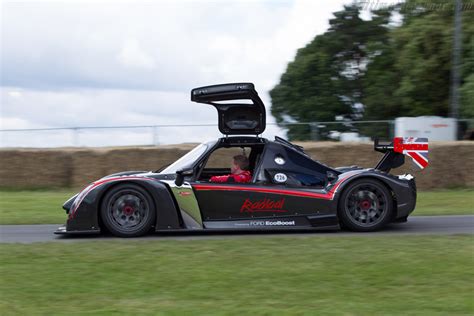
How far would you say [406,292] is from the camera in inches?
228

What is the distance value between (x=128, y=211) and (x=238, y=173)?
162 centimetres

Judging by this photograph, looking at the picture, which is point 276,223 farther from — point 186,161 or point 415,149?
point 415,149

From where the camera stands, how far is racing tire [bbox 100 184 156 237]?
9234 mm

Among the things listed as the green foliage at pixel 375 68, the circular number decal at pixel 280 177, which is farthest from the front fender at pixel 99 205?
the green foliage at pixel 375 68

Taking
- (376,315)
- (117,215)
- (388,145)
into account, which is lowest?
(376,315)

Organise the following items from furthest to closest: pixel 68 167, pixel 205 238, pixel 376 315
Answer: pixel 68 167
pixel 205 238
pixel 376 315

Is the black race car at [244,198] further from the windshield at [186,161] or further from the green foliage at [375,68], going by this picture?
the green foliage at [375,68]

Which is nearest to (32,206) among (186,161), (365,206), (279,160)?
(186,161)

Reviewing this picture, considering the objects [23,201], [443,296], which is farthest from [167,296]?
[23,201]

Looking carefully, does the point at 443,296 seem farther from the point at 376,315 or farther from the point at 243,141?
the point at 243,141

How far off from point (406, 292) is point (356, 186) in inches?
148

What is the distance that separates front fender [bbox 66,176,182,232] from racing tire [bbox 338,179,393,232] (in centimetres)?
231

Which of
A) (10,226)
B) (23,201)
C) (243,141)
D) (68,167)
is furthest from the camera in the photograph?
(68,167)

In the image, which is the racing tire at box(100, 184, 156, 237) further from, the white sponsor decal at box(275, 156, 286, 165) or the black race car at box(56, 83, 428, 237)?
the white sponsor decal at box(275, 156, 286, 165)
